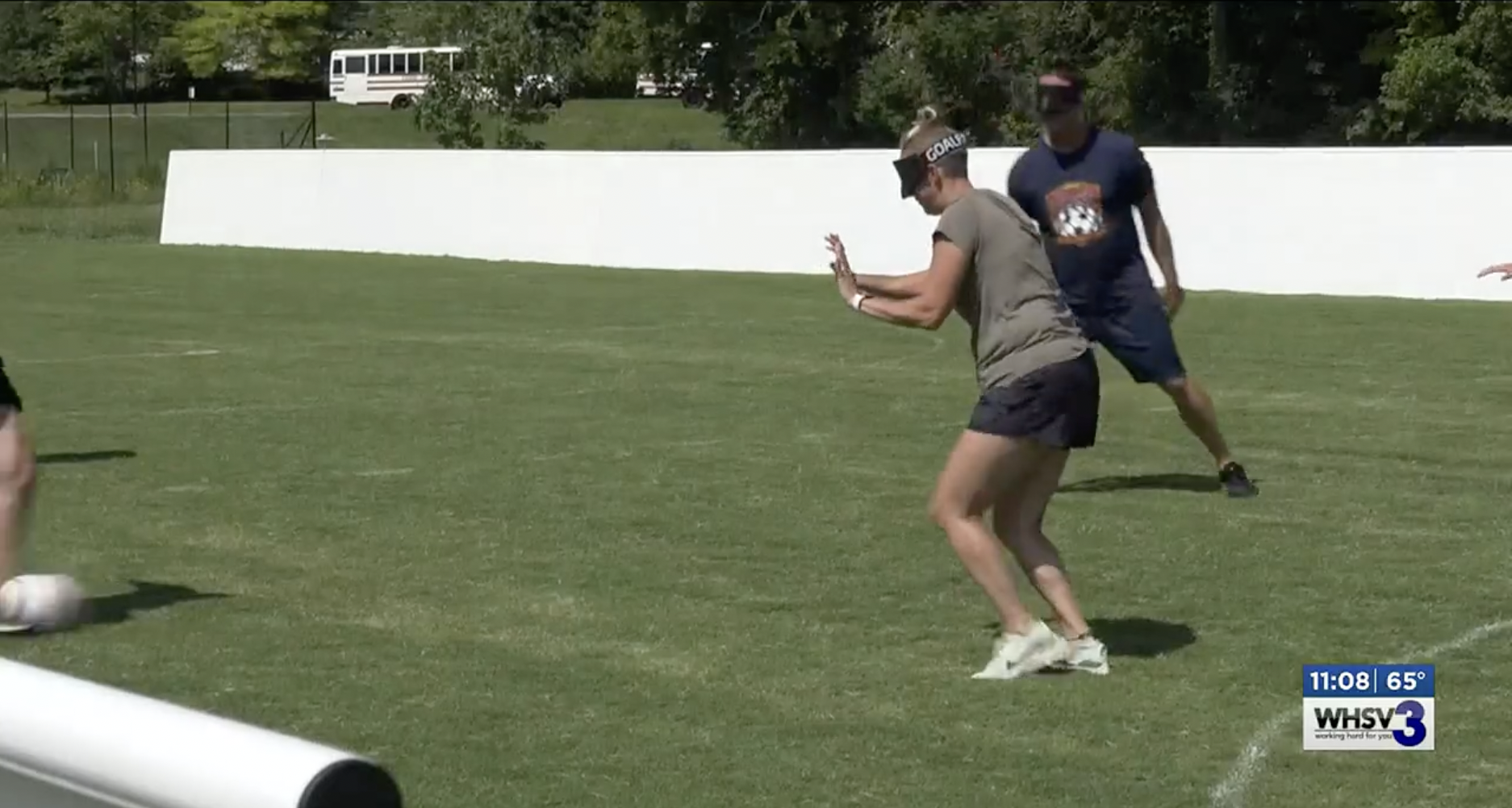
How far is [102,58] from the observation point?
319ft

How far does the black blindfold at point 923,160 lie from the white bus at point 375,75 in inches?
3411

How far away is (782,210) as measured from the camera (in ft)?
94.0

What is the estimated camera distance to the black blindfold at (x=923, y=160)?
22.3 ft

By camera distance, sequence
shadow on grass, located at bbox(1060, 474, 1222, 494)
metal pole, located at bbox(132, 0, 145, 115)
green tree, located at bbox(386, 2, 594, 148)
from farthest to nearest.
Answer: metal pole, located at bbox(132, 0, 145, 115) < green tree, located at bbox(386, 2, 594, 148) < shadow on grass, located at bbox(1060, 474, 1222, 494)

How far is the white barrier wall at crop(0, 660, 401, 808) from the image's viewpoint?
3180mm

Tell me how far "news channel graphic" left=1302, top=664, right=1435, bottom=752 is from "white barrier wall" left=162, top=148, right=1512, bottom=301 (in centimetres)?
1565

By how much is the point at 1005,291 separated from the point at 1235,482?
4.36 metres

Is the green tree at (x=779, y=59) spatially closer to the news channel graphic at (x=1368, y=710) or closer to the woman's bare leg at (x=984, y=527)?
the woman's bare leg at (x=984, y=527)

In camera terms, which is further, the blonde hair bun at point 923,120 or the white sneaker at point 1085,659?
the white sneaker at point 1085,659

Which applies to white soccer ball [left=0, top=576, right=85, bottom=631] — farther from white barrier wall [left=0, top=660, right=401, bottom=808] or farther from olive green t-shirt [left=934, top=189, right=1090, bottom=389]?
white barrier wall [left=0, top=660, right=401, bottom=808]

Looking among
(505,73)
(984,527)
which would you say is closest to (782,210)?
(984,527)

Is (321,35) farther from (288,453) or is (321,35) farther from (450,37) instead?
(288,453)

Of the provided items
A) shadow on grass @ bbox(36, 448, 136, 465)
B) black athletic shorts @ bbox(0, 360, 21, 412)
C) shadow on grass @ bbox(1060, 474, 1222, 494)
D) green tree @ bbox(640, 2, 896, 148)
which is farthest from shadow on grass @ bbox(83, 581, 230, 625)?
green tree @ bbox(640, 2, 896, 148)

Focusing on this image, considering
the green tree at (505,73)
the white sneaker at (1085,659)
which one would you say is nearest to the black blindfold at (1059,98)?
the white sneaker at (1085,659)
